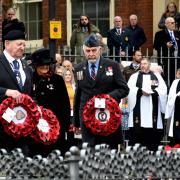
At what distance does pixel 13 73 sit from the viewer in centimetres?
1438

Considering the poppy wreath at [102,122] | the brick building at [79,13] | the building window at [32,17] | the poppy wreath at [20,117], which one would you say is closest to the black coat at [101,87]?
the poppy wreath at [102,122]

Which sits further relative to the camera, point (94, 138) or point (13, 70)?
point (94, 138)

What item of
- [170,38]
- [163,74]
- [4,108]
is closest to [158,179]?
[4,108]

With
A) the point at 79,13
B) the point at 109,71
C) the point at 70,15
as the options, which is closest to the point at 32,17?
the point at 70,15

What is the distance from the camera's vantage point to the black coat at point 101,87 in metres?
16.1

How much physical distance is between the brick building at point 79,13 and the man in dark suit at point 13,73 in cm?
1190

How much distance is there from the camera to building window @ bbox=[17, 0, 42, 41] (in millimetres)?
28875

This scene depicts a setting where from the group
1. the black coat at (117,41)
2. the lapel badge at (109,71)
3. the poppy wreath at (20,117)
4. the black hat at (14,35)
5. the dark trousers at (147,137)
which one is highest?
the black hat at (14,35)

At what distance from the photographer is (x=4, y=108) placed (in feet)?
46.9

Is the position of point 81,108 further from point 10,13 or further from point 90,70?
point 10,13

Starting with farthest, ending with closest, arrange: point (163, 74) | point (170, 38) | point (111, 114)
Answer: point (170, 38) → point (163, 74) → point (111, 114)

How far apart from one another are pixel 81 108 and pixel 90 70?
55 centimetres

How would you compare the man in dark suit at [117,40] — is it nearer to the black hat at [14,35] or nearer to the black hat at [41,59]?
the black hat at [41,59]

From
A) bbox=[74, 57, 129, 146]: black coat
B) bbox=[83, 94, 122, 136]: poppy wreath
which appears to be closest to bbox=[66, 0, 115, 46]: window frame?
bbox=[74, 57, 129, 146]: black coat
